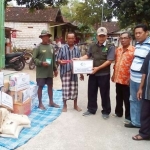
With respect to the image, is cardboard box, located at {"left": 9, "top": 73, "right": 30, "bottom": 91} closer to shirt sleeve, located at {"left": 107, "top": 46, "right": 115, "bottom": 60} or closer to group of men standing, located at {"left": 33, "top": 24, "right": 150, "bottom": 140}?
group of men standing, located at {"left": 33, "top": 24, "right": 150, "bottom": 140}

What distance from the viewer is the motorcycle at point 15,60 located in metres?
10.9

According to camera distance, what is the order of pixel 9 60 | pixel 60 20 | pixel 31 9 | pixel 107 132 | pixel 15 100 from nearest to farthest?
pixel 107 132
pixel 15 100
pixel 9 60
pixel 31 9
pixel 60 20

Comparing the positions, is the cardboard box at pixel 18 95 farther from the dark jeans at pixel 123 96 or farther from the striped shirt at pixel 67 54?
the dark jeans at pixel 123 96

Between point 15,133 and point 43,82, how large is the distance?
161 cm

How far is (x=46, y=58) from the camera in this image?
16.9ft

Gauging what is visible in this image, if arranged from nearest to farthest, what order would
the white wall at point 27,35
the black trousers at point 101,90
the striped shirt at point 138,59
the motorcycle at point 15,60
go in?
the striped shirt at point 138,59
the black trousers at point 101,90
the motorcycle at point 15,60
the white wall at point 27,35

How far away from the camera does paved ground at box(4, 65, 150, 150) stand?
145 inches

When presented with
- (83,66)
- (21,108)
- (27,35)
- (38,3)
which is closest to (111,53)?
(83,66)

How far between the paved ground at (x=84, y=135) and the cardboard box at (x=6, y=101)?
2.41 ft

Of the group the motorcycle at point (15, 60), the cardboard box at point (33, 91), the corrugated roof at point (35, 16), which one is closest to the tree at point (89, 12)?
the corrugated roof at point (35, 16)

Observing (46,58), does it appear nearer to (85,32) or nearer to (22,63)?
(22,63)

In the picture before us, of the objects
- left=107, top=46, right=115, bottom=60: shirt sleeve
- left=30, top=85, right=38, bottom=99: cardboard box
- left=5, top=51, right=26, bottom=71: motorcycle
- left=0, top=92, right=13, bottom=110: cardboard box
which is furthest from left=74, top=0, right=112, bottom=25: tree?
left=0, top=92, right=13, bottom=110: cardboard box

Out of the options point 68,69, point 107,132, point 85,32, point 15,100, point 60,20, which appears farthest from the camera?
point 85,32

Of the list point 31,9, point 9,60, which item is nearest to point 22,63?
point 9,60
